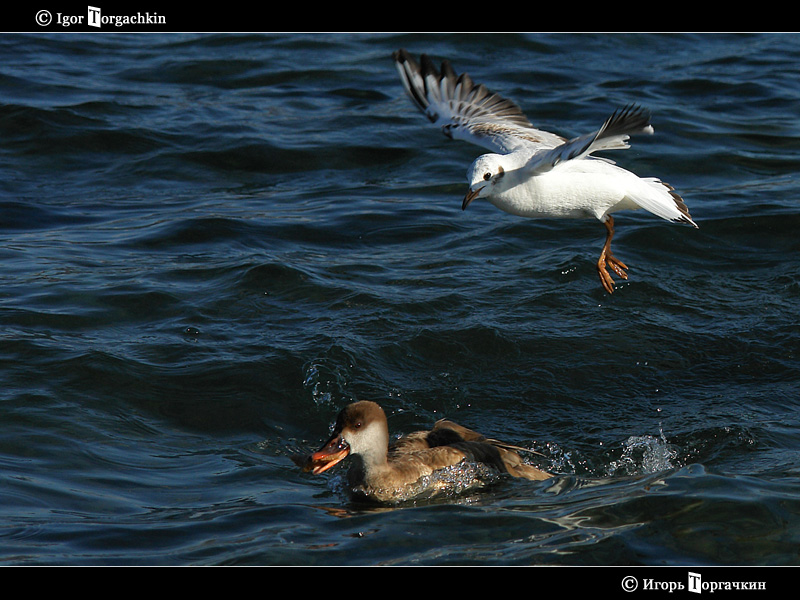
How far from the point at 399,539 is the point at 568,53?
44.4 feet

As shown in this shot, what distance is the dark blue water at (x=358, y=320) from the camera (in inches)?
222

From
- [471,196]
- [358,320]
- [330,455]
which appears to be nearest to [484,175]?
[471,196]

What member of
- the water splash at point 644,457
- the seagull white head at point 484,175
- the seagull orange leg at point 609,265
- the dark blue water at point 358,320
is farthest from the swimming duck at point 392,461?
the seagull orange leg at point 609,265

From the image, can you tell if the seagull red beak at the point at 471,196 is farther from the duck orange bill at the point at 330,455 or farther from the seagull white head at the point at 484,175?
the duck orange bill at the point at 330,455

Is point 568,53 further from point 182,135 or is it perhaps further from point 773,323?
point 773,323

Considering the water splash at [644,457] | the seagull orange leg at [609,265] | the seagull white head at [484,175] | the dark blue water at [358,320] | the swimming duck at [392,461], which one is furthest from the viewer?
the seagull orange leg at [609,265]

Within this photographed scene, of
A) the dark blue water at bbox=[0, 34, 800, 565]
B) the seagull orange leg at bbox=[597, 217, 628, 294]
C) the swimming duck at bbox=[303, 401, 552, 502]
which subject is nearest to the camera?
the dark blue water at bbox=[0, 34, 800, 565]

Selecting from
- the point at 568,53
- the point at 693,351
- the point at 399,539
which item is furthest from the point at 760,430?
the point at 568,53

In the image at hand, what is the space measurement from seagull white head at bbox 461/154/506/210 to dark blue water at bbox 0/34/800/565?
56.6 inches

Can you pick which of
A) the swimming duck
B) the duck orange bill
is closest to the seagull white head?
the swimming duck

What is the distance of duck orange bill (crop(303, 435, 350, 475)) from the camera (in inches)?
240

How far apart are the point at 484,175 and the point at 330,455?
2.60m

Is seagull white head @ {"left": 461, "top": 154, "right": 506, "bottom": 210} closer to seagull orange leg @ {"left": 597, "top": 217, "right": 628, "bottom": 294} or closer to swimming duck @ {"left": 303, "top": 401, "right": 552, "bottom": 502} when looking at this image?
seagull orange leg @ {"left": 597, "top": 217, "right": 628, "bottom": 294}

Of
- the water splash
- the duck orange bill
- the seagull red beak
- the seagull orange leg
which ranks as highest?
the seagull red beak
